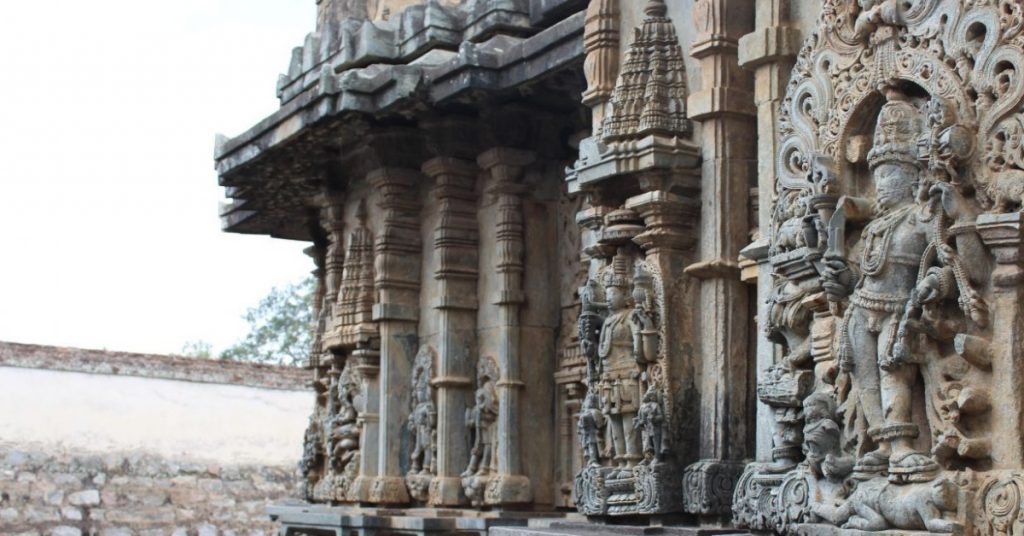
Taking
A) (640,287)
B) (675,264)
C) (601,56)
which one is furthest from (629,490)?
(601,56)

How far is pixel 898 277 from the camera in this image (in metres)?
6.41

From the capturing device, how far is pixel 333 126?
12031 mm

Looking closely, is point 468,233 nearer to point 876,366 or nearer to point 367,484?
point 367,484

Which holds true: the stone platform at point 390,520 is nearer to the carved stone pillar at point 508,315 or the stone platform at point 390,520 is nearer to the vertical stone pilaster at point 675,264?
the carved stone pillar at point 508,315

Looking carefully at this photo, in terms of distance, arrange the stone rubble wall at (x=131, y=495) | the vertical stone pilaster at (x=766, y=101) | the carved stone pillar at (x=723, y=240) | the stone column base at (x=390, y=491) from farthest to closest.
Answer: the stone rubble wall at (x=131, y=495) < the stone column base at (x=390, y=491) < the carved stone pillar at (x=723, y=240) < the vertical stone pilaster at (x=766, y=101)

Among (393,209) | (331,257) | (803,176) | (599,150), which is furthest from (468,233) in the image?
(803,176)

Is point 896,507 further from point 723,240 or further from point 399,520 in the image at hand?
point 399,520

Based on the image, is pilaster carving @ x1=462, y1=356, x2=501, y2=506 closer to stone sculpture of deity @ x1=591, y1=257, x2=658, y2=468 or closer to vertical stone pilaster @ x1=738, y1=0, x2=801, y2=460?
stone sculpture of deity @ x1=591, y1=257, x2=658, y2=468

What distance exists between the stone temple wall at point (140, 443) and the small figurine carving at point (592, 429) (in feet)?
28.7

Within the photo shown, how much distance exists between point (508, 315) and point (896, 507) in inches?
A: 222

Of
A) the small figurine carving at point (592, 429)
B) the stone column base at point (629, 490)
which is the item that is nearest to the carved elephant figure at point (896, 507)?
the stone column base at point (629, 490)

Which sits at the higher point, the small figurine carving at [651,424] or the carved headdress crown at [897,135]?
the carved headdress crown at [897,135]

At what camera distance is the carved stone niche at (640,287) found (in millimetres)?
8359

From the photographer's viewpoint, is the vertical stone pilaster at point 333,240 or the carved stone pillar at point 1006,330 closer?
the carved stone pillar at point 1006,330
